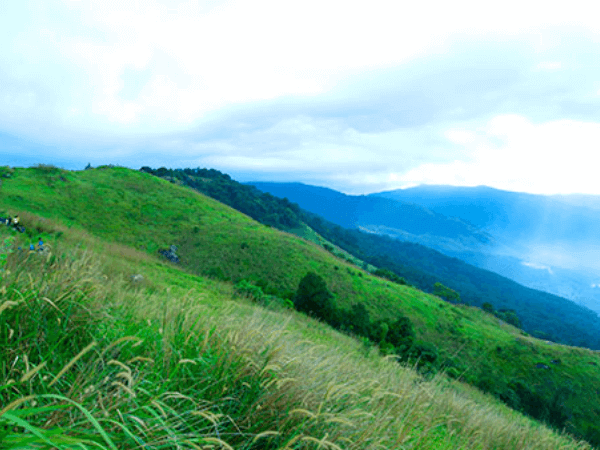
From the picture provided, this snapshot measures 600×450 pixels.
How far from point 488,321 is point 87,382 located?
55317mm

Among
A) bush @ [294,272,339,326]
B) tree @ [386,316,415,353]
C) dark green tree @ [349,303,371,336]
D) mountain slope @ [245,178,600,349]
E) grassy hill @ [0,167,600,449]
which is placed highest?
grassy hill @ [0,167,600,449]

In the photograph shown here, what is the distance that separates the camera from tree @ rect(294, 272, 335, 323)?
72.3 feet

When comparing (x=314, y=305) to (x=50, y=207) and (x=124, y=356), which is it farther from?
(x=50, y=207)

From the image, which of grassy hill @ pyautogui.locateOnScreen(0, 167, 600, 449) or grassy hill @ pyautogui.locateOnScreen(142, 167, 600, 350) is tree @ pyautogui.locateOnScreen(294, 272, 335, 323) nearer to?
grassy hill @ pyautogui.locateOnScreen(0, 167, 600, 449)

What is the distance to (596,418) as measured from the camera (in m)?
31.4

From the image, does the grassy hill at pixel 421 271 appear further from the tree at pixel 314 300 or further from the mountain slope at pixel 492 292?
the tree at pixel 314 300

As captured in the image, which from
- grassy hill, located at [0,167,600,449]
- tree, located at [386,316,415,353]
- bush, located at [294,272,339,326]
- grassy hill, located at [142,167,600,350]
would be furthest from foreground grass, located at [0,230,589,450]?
grassy hill, located at [142,167,600,350]

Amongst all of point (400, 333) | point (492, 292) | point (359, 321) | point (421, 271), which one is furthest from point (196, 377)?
point (492, 292)

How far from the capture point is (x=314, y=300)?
73.6ft

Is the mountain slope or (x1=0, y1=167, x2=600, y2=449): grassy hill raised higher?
(x1=0, y1=167, x2=600, y2=449): grassy hill

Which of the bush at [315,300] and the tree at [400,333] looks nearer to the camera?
the bush at [315,300]

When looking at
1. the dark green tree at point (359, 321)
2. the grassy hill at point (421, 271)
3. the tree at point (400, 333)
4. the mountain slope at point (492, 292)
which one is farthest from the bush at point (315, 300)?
the mountain slope at point (492, 292)

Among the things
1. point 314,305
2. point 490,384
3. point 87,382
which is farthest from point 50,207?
point 490,384

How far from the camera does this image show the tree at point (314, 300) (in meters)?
22.0
